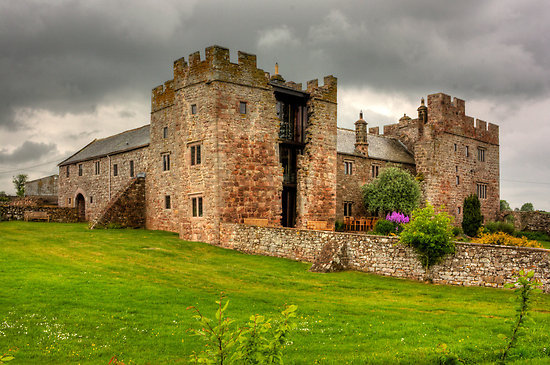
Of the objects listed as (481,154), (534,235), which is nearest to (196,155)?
(534,235)

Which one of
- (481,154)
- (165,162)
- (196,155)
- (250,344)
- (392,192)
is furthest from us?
(481,154)

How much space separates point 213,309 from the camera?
12289 millimetres

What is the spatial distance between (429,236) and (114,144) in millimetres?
35348

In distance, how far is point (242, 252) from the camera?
83.9 ft

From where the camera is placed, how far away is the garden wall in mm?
16469

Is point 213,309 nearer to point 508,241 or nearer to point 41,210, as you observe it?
point 508,241

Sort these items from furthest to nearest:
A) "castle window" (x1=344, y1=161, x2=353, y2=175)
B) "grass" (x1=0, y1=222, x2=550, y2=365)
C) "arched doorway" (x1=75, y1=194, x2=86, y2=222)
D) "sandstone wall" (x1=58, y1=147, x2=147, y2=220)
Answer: "arched doorway" (x1=75, y1=194, x2=86, y2=222) → "castle window" (x1=344, y1=161, x2=353, y2=175) → "sandstone wall" (x1=58, y1=147, x2=147, y2=220) → "grass" (x1=0, y1=222, x2=550, y2=365)

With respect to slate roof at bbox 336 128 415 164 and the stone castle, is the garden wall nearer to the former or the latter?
the stone castle

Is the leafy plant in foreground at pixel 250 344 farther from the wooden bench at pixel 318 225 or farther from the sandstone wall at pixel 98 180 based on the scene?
the sandstone wall at pixel 98 180

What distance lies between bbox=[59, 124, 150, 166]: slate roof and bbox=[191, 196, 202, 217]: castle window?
11.1 m

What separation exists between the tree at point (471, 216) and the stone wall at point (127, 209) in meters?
31.4

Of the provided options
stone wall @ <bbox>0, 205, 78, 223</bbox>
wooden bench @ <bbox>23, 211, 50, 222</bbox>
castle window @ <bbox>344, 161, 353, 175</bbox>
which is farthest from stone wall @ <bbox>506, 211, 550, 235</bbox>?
wooden bench @ <bbox>23, 211, 50, 222</bbox>

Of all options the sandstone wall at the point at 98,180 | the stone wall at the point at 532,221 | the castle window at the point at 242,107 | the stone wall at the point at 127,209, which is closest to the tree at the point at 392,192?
the stone wall at the point at 532,221

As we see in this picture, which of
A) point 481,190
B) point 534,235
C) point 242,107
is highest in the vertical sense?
point 242,107
